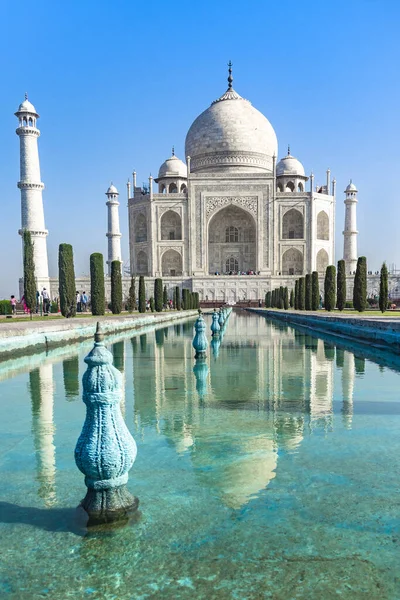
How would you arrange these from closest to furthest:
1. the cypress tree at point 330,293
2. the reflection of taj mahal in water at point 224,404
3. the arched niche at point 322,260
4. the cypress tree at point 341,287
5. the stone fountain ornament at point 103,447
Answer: the stone fountain ornament at point 103,447, the reflection of taj mahal in water at point 224,404, the cypress tree at point 341,287, the cypress tree at point 330,293, the arched niche at point 322,260

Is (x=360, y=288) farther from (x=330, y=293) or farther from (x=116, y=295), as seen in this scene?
(x=116, y=295)

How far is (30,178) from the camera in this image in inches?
968

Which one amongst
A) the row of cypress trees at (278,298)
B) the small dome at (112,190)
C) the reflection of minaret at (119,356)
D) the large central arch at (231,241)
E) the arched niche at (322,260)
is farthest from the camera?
the small dome at (112,190)

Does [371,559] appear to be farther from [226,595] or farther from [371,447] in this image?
[371,447]

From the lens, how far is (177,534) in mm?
1613

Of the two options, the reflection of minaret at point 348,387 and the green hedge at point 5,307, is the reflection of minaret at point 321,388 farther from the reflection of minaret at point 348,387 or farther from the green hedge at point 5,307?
the green hedge at point 5,307

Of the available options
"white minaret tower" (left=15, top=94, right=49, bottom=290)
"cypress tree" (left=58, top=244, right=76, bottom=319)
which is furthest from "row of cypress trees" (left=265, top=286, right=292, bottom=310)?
"white minaret tower" (left=15, top=94, right=49, bottom=290)

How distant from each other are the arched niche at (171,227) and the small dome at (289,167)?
28.7ft

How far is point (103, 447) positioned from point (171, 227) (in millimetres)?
32835

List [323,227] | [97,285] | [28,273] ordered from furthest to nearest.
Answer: [323,227]
[97,285]
[28,273]

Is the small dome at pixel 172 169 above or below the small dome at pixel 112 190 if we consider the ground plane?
above

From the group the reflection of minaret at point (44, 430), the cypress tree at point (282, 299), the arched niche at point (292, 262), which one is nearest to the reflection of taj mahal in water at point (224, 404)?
the reflection of minaret at point (44, 430)

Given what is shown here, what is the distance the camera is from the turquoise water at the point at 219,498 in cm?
137

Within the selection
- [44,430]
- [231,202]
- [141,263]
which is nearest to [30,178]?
[141,263]
